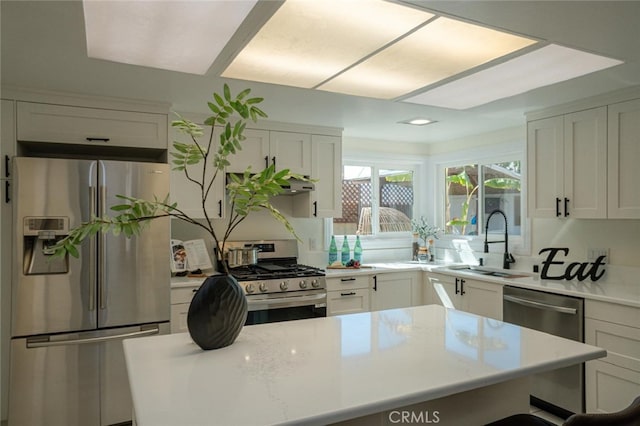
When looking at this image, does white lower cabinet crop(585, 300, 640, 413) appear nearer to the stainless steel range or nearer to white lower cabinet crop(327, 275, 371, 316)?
white lower cabinet crop(327, 275, 371, 316)

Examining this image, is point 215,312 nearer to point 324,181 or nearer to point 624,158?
point 324,181

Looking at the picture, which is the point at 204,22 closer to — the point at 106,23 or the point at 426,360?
the point at 106,23

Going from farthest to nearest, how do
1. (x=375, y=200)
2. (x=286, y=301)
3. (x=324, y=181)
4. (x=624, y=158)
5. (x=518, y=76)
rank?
(x=375, y=200) < (x=324, y=181) < (x=286, y=301) < (x=624, y=158) < (x=518, y=76)

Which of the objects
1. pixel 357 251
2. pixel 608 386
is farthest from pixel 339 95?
pixel 608 386

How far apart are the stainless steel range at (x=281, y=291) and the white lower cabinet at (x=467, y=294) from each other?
114cm

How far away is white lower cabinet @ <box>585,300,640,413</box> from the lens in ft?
8.30

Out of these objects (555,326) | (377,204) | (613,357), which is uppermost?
(377,204)

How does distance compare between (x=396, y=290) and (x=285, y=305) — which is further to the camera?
(x=396, y=290)

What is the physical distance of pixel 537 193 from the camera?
3.44m

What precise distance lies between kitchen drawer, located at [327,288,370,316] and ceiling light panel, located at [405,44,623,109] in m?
1.73

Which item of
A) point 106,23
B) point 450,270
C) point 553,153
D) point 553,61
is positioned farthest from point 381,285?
point 106,23

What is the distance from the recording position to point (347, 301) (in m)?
3.80
